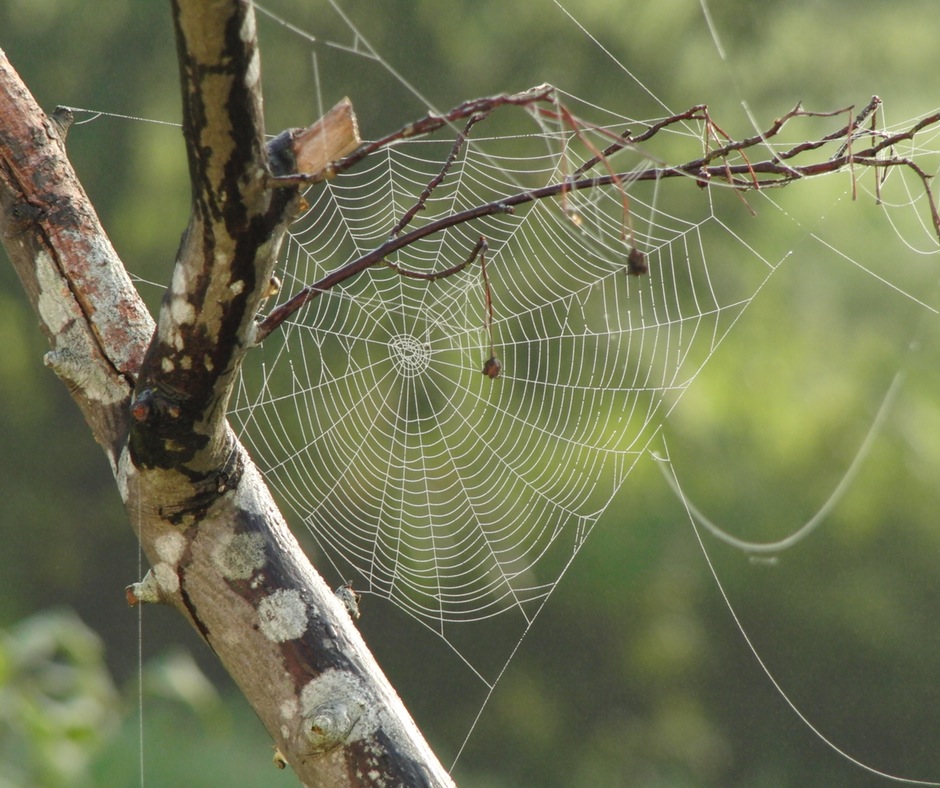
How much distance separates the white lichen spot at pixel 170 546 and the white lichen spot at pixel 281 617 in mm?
66

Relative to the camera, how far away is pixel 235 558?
0.66 meters

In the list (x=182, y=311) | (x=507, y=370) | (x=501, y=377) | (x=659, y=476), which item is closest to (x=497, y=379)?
(x=507, y=370)

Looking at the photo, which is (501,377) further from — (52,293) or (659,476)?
(52,293)

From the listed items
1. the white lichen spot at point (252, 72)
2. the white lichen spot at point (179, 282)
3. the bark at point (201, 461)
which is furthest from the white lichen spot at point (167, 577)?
the white lichen spot at point (252, 72)

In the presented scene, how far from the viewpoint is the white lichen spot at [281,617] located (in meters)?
0.66

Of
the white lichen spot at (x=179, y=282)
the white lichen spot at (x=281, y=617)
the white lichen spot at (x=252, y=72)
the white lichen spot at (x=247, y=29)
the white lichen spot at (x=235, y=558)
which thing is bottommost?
the white lichen spot at (x=281, y=617)

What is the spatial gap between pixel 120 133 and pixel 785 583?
209 cm

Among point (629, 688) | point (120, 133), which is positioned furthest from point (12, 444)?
point (629, 688)

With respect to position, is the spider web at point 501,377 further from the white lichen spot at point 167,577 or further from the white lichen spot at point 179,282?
the white lichen spot at point 179,282

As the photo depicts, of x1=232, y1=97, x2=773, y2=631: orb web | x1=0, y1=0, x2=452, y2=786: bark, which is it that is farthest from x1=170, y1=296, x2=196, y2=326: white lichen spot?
x1=232, y1=97, x2=773, y2=631: orb web

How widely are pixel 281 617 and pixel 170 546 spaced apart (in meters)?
0.09

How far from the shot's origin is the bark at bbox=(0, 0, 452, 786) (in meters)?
0.55

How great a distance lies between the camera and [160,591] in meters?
0.70

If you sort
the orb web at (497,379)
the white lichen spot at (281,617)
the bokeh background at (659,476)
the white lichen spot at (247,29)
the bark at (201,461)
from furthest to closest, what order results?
the bokeh background at (659,476)
the orb web at (497,379)
the white lichen spot at (281,617)
the bark at (201,461)
the white lichen spot at (247,29)
